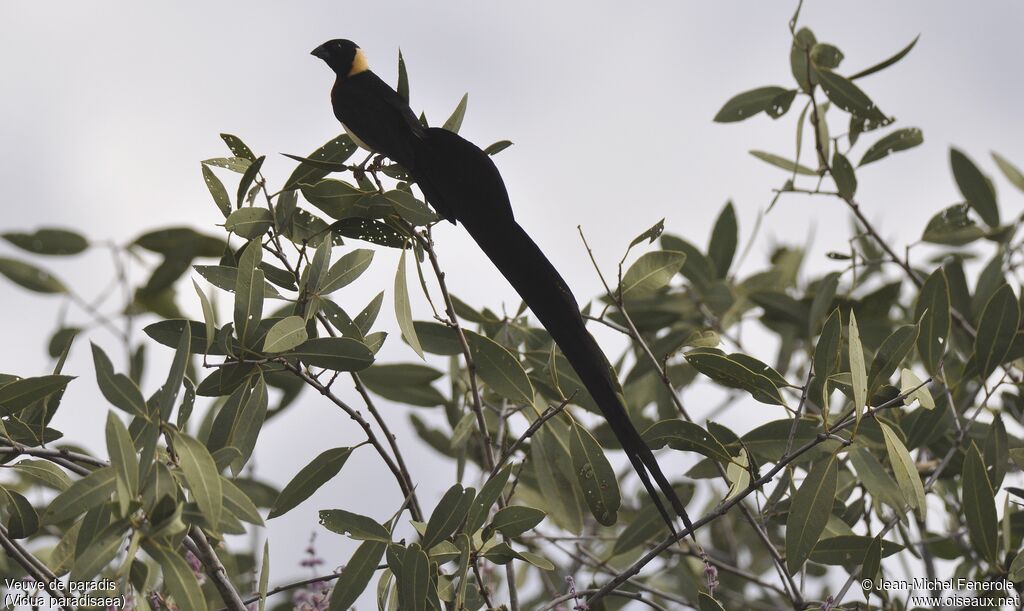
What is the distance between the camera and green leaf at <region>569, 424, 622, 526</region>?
1715 millimetres

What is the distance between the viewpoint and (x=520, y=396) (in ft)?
5.87

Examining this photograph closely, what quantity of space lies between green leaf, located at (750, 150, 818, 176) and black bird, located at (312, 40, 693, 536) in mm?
1013

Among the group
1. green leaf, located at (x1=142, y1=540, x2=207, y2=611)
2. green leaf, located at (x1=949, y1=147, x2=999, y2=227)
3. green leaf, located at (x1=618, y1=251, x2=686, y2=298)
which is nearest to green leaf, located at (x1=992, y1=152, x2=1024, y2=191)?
green leaf, located at (x1=949, y1=147, x2=999, y2=227)

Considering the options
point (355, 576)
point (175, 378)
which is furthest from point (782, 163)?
point (175, 378)

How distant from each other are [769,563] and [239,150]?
8.46 feet

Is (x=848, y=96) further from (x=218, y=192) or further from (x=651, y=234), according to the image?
(x=218, y=192)

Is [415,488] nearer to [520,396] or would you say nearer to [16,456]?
[520,396]

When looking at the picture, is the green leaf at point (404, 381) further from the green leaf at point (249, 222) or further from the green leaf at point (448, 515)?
the green leaf at point (448, 515)

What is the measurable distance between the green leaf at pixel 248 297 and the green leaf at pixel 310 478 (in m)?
0.29

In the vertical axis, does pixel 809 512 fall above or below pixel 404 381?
below

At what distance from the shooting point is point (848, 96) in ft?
7.45

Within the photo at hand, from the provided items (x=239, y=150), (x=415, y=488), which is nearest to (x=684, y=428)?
(x=415, y=488)

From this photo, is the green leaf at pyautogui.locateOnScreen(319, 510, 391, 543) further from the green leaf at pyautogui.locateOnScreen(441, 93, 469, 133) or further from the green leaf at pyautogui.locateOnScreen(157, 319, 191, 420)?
the green leaf at pyautogui.locateOnScreen(441, 93, 469, 133)

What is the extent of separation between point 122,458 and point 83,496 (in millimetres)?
106
